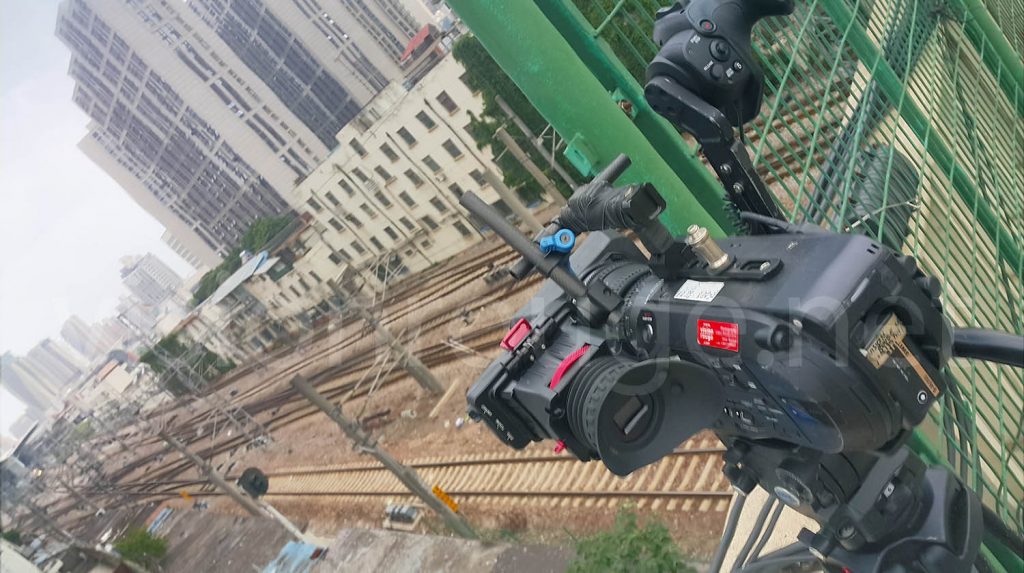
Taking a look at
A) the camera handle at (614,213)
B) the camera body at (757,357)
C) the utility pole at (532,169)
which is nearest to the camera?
the camera body at (757,357)

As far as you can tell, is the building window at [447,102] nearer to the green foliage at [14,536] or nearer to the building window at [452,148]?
the building window at [452,148]

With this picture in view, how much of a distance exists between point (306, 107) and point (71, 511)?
71.6ft

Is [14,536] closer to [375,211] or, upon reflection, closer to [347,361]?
[347,361]

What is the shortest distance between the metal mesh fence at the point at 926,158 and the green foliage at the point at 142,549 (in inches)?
731

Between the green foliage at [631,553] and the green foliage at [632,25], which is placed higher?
the green foliage at [632,25]

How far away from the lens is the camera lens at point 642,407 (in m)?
1.39

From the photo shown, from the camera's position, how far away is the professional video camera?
1230mm

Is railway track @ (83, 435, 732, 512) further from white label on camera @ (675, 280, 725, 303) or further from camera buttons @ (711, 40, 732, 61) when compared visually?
camera buttons @ (711, 40, 732, 61)

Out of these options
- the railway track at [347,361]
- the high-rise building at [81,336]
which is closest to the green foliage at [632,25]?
the railway track at [347,361]

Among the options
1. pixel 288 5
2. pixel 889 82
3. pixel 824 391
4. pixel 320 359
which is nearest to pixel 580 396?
pixel 824 391

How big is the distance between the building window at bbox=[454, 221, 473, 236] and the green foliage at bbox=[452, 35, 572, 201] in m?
3.01

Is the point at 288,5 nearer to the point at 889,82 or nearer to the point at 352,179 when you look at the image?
the point at 352,179

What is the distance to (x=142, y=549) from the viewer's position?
16.7m

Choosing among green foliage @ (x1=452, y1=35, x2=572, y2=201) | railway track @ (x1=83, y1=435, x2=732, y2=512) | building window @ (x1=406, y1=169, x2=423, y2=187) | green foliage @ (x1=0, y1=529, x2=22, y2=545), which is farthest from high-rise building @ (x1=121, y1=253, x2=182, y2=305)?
railway track @ (x1=83, y1=435, x2=732, y2=512)
